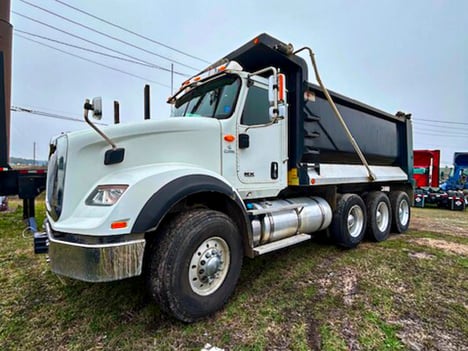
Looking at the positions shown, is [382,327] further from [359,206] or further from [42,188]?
[42,188]

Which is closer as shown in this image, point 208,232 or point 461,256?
point 208,232

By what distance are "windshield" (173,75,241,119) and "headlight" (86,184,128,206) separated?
4.73 ft

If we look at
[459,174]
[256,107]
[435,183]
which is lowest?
[435,183]

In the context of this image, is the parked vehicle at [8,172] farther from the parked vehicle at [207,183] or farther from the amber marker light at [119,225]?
the amber marker light at [119,225]

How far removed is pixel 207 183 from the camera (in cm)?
256

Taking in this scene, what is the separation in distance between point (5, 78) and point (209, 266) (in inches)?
308

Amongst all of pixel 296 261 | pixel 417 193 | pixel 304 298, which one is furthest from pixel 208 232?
pixel 417 193

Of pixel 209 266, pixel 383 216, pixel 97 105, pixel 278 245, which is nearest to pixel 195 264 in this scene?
pixel 209 266

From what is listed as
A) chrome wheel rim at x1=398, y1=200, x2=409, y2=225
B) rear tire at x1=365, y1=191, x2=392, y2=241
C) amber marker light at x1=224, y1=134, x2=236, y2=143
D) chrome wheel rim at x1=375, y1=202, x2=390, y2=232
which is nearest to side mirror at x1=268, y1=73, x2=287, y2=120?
amber marker light at x1=224, y1=134, x2=236, y2=143

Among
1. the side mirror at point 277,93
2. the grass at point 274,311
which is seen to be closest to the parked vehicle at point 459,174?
the grass at point 274,311

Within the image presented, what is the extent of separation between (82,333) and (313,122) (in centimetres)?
390

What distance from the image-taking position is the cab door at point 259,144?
3257 mm

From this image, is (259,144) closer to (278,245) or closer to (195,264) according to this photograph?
(278,245)

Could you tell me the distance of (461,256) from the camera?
4438mm
